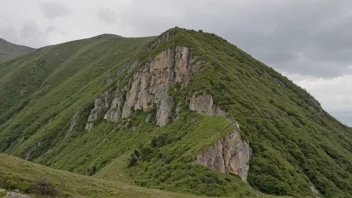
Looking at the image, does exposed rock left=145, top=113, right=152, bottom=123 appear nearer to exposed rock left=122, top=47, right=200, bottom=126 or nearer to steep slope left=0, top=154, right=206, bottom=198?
exposed rock left=122, top=47, right=200, bottom=126

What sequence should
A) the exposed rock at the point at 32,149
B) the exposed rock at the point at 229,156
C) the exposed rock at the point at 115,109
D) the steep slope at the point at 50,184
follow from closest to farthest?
the steep slope at the point at 50,184
the exposed rock at the point at 229,156
the exposed rock at the point at 115,109
the exposed rock at the point at 32,149

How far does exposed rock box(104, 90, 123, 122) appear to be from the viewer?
12365 cm

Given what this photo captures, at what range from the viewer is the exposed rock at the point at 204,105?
84.8m

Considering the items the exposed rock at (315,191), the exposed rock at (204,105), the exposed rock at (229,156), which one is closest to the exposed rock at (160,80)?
the exposed rock at (204,105)

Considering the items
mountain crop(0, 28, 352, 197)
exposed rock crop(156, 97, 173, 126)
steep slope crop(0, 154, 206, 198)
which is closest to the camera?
steep slope crop(0, 154, 206, 198)

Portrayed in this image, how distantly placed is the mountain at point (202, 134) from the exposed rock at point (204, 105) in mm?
258

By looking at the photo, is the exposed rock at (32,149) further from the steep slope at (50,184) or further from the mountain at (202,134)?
the steep slope at (50,184)

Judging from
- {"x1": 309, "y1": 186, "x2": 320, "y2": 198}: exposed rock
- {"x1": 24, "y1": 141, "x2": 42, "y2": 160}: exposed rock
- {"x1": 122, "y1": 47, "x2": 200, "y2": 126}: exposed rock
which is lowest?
{"x1": 24, "y1": 141, "x2": 42, "y2": 160}: exposed rock

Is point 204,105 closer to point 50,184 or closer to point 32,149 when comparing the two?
point 50,184

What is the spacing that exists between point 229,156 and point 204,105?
71.1 feet

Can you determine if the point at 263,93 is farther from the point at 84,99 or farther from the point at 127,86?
the point at 84,99

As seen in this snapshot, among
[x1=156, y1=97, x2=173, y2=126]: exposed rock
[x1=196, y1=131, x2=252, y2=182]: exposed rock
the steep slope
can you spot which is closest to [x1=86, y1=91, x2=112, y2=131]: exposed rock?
[x1=156, y1=97, x2=173, y2=126]: exposed rock

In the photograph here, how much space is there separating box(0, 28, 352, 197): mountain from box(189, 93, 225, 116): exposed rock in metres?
0.26

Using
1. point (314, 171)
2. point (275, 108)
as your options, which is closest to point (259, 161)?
point (314, 171)
